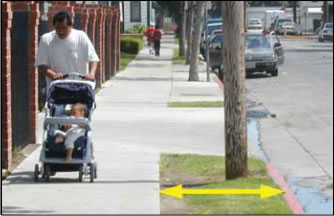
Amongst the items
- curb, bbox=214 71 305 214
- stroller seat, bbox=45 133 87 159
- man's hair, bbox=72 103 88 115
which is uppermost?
man's hair, bbox=72 103 88 115

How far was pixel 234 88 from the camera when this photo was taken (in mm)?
10570

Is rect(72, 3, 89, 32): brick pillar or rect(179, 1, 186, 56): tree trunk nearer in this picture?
rect(72, 3, 89, 32): brick pillar

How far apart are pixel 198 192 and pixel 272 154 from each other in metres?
3.73

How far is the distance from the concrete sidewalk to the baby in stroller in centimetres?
39

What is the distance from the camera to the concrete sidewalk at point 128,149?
31.0 ft

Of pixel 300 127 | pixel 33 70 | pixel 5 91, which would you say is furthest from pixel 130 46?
pixel 5 91

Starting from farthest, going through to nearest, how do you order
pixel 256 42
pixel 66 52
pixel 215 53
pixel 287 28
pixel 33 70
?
pixel 287 28, pixel 215 53, pixel 256 42, pixel 33 70, pixel 66 52

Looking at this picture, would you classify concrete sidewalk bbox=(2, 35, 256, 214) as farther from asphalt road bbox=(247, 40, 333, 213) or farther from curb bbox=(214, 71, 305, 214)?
curb bbox=(214, 71, 305, 214)

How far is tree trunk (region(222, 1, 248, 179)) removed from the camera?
1045cm

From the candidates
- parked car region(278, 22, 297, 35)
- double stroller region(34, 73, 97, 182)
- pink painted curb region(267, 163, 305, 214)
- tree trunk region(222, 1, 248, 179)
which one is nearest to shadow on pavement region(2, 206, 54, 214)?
double stroller region(34, 73, 97, 182)

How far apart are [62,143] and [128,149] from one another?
3.15 metres

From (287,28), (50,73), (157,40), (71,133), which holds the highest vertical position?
(287,28)

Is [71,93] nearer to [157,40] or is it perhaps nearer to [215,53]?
[215,53]

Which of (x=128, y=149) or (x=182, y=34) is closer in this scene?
(x=128, y=149)
